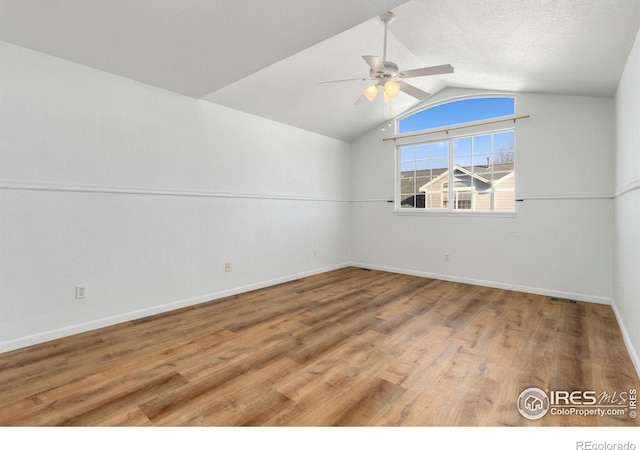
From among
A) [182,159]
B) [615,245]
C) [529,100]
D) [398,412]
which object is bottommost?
[398,412]

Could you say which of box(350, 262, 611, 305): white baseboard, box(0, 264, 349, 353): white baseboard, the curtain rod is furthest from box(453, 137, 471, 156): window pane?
box(0, 264, 349, 353): white baseboard

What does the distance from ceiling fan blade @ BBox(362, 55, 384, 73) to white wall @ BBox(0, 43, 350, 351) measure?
6.95ft

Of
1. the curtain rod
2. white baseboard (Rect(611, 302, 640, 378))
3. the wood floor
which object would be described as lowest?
the wood floor

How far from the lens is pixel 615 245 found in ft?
11.2

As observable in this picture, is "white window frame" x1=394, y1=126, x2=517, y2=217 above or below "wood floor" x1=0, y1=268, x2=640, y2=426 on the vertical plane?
above

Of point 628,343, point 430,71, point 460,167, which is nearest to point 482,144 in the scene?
point 460,167

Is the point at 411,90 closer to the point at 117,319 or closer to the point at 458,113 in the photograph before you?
the point at 458,113

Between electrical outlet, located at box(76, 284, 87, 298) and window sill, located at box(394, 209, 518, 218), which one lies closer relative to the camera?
electrical outlet, located at box(76, 284, 87, 298)

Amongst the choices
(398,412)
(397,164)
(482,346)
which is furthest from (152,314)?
(397,164)

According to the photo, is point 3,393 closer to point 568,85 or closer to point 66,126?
point 66,126

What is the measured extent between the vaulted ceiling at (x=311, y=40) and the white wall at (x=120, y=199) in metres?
0.30

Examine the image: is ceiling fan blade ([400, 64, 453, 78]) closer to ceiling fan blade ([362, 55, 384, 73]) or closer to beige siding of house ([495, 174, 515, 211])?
ceiling fan blade ([362, 55, 384, 73])

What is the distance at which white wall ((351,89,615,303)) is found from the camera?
145 inches

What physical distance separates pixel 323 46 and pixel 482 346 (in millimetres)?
3171
